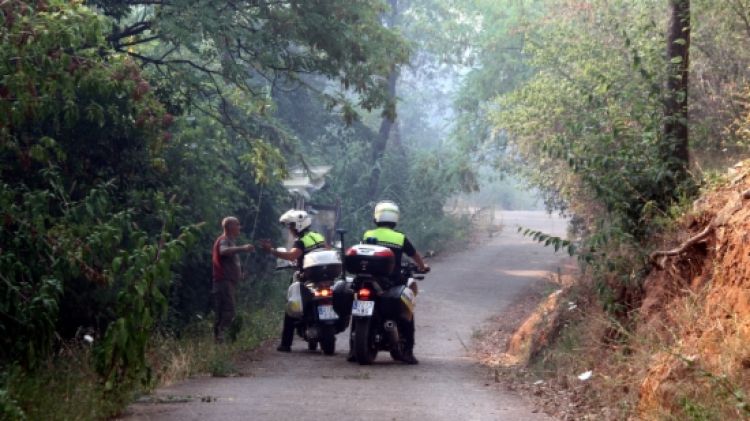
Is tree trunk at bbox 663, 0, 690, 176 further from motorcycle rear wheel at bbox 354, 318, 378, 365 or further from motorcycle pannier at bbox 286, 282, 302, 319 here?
motorcycle pannier at bbox 286, 282, 302, 319

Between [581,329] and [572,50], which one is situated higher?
[572,50]

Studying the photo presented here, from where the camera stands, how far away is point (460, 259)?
1406 inches

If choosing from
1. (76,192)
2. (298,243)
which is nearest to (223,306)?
(298,243)

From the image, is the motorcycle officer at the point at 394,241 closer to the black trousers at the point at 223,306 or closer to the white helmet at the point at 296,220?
the white helmet at the point at 296,220

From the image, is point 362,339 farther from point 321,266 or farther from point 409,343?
point 321,266

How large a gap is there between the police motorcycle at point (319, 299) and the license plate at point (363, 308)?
1067mm

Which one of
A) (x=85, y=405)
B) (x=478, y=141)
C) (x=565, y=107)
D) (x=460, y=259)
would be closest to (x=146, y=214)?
(x=85, y=405)

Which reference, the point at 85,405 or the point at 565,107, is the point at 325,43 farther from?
the point at 85,405

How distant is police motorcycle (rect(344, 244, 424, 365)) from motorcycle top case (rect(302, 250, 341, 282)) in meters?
1.03

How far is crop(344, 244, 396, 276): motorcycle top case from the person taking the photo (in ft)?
41.9

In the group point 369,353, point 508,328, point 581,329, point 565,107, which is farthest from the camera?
point 565,107

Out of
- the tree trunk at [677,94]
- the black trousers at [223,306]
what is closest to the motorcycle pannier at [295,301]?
the black trousers at [223,306]

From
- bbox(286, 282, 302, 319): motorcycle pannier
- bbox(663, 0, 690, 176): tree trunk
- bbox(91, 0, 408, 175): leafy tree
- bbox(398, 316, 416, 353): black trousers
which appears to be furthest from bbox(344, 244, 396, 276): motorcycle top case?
bbox(91, 0, 408, 175): leafy tree

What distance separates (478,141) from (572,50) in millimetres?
20929
